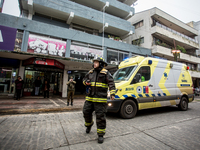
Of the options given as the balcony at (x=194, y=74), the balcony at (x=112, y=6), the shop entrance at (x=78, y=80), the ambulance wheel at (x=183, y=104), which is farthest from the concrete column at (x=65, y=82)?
the balcony at (x=194, y=74)

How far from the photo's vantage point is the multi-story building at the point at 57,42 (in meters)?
9.88

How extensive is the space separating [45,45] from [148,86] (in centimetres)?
998

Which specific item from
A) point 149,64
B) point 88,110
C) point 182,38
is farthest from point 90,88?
point 182,38

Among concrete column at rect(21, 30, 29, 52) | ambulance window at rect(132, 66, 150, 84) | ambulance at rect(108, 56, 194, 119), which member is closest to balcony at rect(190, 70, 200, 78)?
ambulance at rect(108, 56, 194, 119)

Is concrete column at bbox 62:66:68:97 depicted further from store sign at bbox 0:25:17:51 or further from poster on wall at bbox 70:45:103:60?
store sign at bbox 0:25:17:51

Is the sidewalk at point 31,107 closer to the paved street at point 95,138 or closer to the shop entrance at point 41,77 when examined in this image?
the paved street at point 95,138

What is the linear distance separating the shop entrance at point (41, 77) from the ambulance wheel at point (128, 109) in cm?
928

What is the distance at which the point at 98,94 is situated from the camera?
286 centimetres

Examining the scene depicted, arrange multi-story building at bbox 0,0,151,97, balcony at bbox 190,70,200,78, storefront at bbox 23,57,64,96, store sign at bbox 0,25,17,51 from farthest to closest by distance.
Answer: balcony at bbox 190,70,200,78, multi-story building at bbox 0,0,151,97, storefront at bbox 23,57,64,96, store sign at bbox 0,25,17,51

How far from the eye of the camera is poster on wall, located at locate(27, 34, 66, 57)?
10438 millimetres

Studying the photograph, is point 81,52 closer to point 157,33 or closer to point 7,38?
point 7,38

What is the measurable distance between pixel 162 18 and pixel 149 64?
729 inches

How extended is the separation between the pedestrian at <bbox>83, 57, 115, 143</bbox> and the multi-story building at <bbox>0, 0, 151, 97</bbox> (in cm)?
704

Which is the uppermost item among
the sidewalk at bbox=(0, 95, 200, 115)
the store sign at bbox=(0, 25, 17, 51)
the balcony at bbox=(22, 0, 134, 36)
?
the balcony at bbox=(22, 0, 134, 36)
